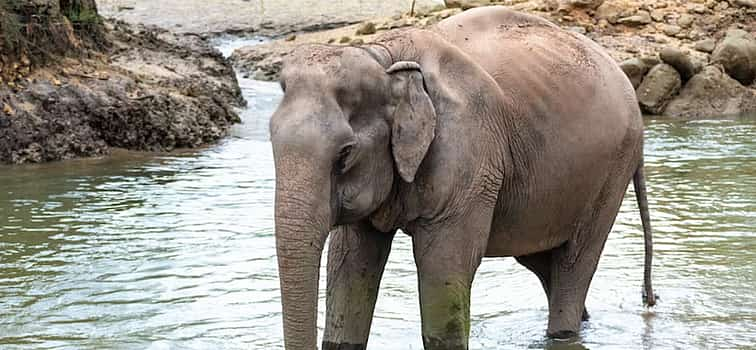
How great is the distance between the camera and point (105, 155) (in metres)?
14.4

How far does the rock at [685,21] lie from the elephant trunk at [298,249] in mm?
19484

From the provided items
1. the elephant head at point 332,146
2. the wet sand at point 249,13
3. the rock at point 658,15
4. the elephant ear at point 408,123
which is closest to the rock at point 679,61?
the rock at point 658,15

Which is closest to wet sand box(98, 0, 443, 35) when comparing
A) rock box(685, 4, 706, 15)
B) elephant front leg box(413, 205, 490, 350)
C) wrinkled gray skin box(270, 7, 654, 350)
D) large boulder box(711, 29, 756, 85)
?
rock box(685, 4, 706, 15)

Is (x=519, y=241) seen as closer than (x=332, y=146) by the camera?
No

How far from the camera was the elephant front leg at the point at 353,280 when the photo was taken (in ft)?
20.0

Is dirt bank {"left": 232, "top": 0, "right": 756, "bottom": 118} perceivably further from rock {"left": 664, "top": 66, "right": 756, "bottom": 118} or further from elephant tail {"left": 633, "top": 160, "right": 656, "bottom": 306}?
elephant tail {"left": 633, "top": 160, "right": 656, "bottom": 306}

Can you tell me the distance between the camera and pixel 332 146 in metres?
4.96

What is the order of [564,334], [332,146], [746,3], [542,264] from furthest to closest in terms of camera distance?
[746,3], [542,264], [564,334], [332,146]

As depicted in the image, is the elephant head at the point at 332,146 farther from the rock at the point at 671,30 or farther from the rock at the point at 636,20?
the rock at the point at 636,20

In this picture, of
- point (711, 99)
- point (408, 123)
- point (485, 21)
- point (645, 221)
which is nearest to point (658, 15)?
point (711, 99)

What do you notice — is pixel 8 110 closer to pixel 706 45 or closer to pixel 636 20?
pixel 706 45

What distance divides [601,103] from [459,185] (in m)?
1.40

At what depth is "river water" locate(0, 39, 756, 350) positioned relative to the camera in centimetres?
757

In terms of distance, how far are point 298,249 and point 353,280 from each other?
1390mm
